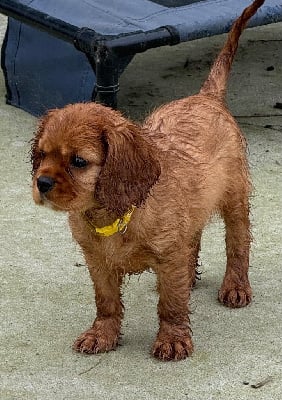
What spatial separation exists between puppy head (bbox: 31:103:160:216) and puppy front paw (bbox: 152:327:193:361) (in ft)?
2.11

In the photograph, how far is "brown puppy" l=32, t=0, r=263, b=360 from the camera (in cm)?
349

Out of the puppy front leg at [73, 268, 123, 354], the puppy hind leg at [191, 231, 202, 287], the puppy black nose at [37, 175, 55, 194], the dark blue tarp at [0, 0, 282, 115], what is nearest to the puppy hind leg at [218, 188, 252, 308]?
the puppy hind leg at [191, 231, 202, 287]

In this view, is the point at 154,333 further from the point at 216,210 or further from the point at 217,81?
the point at 217,81

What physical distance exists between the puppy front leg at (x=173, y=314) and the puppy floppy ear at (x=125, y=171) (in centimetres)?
39

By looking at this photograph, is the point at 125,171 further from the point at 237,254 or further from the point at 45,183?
the point at 237,254

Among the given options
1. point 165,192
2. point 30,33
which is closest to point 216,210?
point 165,192

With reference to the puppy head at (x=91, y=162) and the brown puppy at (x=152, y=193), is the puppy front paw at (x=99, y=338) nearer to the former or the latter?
the brown puppy at (x=152, y=193)

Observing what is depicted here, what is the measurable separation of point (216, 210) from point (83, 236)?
0.70m

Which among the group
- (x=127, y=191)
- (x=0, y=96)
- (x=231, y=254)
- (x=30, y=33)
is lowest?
(x=0, y=96)

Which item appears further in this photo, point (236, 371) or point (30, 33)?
point (30, 33)

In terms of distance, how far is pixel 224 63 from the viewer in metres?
4.72

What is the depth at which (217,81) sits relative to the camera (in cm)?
464

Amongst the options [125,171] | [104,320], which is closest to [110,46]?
[104,320]

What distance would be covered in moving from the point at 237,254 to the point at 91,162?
1134mm
